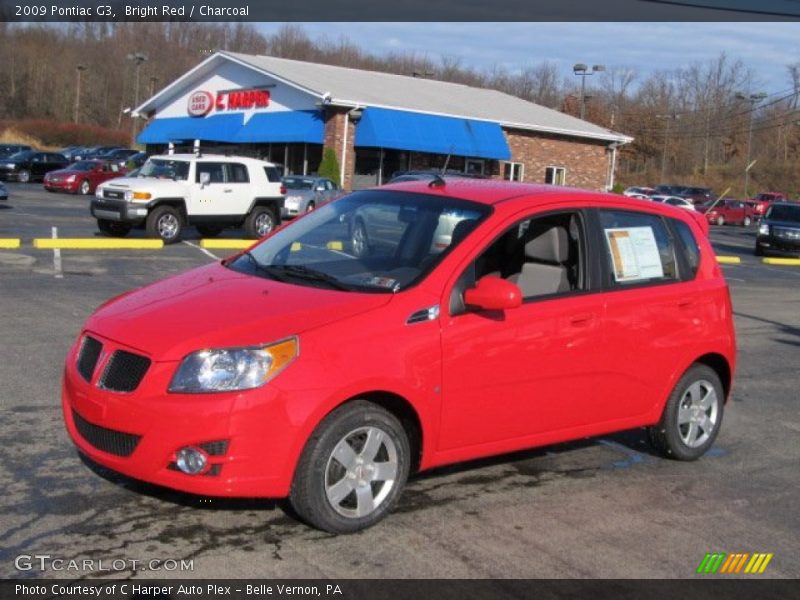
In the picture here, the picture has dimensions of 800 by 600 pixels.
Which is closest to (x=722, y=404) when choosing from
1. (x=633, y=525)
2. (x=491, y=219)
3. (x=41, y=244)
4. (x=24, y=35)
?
(x=633, y=525)

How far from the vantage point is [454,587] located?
444 cm

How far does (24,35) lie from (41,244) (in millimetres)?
81582

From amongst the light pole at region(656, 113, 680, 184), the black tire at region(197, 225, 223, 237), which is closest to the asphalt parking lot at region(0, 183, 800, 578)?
the black tire at region(197, 225, 223, 237)

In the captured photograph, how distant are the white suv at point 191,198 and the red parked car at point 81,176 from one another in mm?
18823

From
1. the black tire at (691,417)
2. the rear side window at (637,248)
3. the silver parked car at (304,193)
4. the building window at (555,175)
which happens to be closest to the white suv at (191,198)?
the silver parked car at (304,193)

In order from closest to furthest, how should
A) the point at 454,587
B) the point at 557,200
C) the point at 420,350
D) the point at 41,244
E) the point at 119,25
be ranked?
1. the point at 454,587
2. the point at 420,350
3. the point at 557,200
4. the point at 41,244
5. the point at 119,25

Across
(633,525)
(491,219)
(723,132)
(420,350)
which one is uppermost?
(723,132)

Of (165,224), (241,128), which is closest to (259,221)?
(165,224)

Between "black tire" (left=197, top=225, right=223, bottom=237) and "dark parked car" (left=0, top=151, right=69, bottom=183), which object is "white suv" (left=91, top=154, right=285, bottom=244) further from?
"dark parked car" (left=0, top=151, right=69, bottom=183)

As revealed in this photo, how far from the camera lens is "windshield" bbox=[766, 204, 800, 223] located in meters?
31.5

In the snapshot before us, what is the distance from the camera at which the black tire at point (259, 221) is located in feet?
75.1

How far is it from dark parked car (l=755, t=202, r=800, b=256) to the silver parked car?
13582mm

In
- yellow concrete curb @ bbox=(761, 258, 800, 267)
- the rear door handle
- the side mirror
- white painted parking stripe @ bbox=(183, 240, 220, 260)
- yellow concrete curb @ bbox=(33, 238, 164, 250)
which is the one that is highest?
the side mirror

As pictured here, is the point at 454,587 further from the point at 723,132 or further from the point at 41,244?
the point at 723,132
